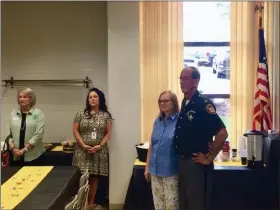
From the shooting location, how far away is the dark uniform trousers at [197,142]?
2.44 m

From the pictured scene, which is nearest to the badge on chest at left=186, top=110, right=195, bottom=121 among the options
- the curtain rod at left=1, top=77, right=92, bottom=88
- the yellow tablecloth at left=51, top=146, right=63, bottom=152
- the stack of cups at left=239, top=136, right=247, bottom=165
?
the stack of cups at left=239, top=136, right=247, bottom=165

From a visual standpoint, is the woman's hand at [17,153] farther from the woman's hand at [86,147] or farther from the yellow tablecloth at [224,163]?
the yellow tablecloth at [224,163]

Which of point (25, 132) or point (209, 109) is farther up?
point (209, 109)

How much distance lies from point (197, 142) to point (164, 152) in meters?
0.26

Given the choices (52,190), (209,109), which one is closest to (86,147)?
(52,190)

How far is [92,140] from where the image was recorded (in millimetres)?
3699

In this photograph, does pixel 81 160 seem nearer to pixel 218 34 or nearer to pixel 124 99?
pixel 124 99

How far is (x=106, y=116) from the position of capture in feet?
12.4

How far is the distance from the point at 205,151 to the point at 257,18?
2.27m

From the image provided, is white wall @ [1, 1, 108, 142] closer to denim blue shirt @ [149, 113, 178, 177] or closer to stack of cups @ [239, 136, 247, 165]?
stack of cups @ [239, 136, 247, 165]

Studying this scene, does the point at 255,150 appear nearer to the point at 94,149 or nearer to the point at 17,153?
the point at 94,149

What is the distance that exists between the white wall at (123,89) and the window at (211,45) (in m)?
0.79

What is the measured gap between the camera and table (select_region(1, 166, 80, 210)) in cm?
188

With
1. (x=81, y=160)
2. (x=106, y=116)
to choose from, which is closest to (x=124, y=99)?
(x=106, y=116)
